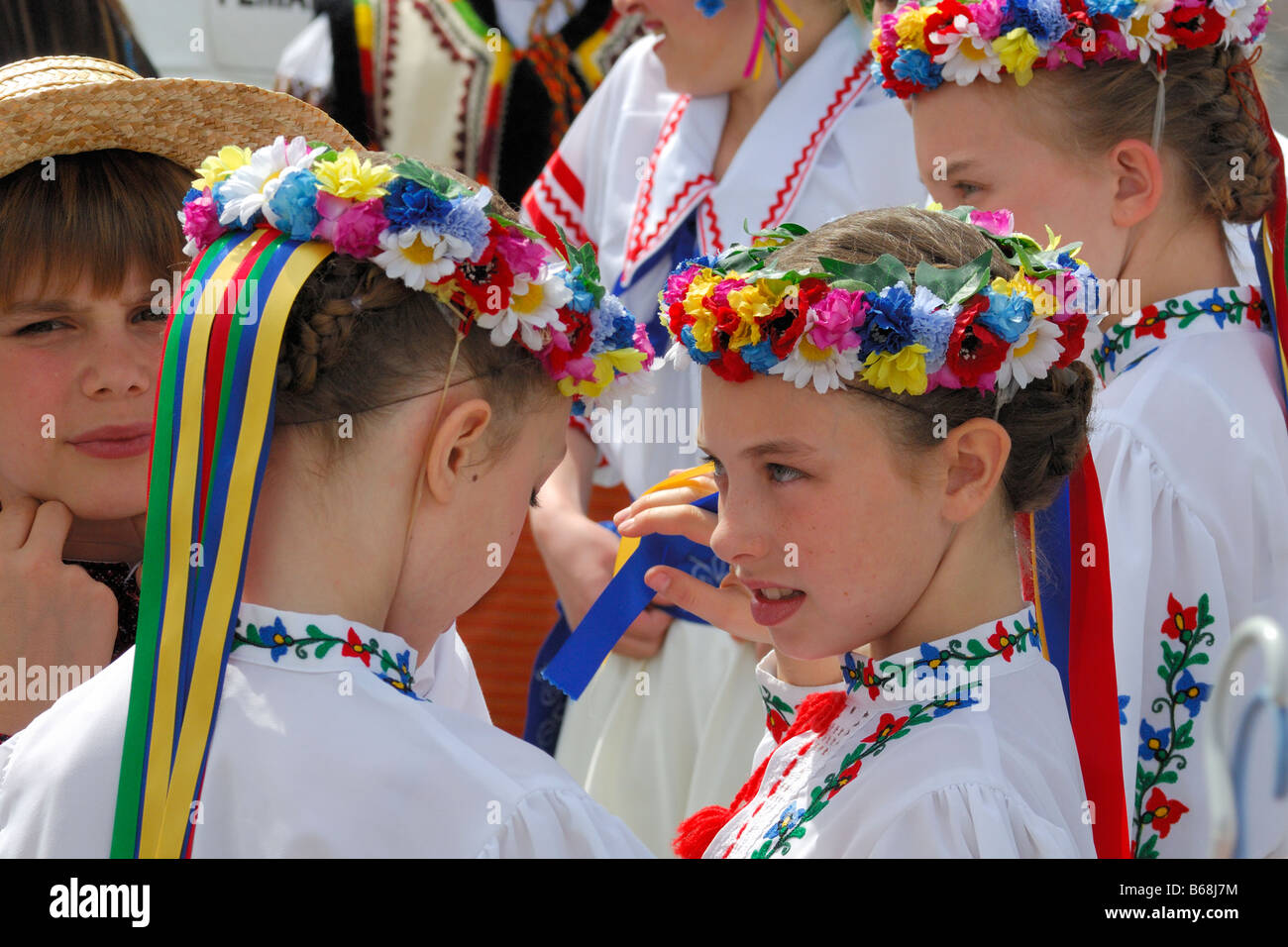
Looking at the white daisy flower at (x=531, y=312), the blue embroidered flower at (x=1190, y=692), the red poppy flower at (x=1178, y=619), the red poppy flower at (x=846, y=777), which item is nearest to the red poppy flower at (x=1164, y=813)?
the blue embroidered flower at (x=1190, y=692)

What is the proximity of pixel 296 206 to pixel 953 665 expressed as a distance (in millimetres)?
986

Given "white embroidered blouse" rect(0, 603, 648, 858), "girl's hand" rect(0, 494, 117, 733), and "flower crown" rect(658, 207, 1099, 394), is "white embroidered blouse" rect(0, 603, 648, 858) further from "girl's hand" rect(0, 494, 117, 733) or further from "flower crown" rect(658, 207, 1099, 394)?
"flower crown" rect(658, 207, 1099, 394)

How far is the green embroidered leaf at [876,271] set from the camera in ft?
6.25

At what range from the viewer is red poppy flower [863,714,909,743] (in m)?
1.88

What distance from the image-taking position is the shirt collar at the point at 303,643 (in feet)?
5.56

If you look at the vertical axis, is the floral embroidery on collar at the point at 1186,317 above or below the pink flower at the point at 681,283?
above

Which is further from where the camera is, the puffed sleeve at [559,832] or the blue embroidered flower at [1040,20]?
the blue embroidered flower at [1040,20]

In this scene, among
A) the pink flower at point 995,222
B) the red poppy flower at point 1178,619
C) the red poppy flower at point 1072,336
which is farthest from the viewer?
the red poppy flower at point 1178,619

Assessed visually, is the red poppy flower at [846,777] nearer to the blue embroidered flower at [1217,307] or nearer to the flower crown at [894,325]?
the flower crown at [894,325]

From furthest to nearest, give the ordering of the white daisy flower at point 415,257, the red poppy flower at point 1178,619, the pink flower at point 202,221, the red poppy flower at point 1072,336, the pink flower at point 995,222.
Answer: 1. the red poppy flower at point 1178,619
2. the pink flower at point 995,222
3. the red poppy flower at point 1072,336
4. the pink flower at point 202,221
5. the white daisy flower at point 415,257

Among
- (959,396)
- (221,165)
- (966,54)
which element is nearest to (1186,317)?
(966,54)

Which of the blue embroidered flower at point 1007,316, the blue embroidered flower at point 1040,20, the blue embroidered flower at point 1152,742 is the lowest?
the blue embroidered flower at point 1152,742
